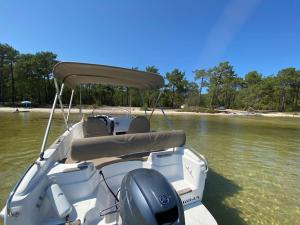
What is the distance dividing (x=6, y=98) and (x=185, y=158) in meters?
46.2

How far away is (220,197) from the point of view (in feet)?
12.9

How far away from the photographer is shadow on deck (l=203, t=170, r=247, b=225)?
3217 mm

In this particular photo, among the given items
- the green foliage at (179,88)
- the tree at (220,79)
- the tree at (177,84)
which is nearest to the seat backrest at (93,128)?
the green foliage at (179,88)

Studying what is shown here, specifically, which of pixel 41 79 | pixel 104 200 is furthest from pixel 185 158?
pixel 41 79

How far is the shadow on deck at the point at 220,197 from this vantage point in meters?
3.22

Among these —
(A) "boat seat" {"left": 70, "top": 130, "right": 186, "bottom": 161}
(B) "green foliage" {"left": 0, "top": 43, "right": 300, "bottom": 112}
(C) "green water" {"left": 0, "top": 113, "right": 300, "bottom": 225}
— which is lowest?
(C) "green water" {"left": 0, "top": 113, "right": 300, "bottom": 225}

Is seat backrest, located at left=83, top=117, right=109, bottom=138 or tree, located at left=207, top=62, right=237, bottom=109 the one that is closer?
seat backrest, located at left=83, top=117, right=109, bottom=138

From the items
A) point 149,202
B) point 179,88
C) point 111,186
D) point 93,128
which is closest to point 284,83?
point 179,88

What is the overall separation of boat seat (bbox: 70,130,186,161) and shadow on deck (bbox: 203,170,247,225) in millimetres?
1284

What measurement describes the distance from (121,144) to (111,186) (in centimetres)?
59

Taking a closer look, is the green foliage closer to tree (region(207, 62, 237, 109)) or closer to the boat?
tree (region(207, 62, 237, 109))

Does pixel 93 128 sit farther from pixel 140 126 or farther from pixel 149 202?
pixel 149 202

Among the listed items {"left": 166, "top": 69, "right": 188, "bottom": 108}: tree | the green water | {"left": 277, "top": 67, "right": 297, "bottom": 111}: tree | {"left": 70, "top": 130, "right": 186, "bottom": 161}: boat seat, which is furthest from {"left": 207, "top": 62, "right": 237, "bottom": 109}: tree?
{"left": 70, "top": 130, "right": 186, "bottom": 161}: boat seat

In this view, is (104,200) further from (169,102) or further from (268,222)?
(169,102)
